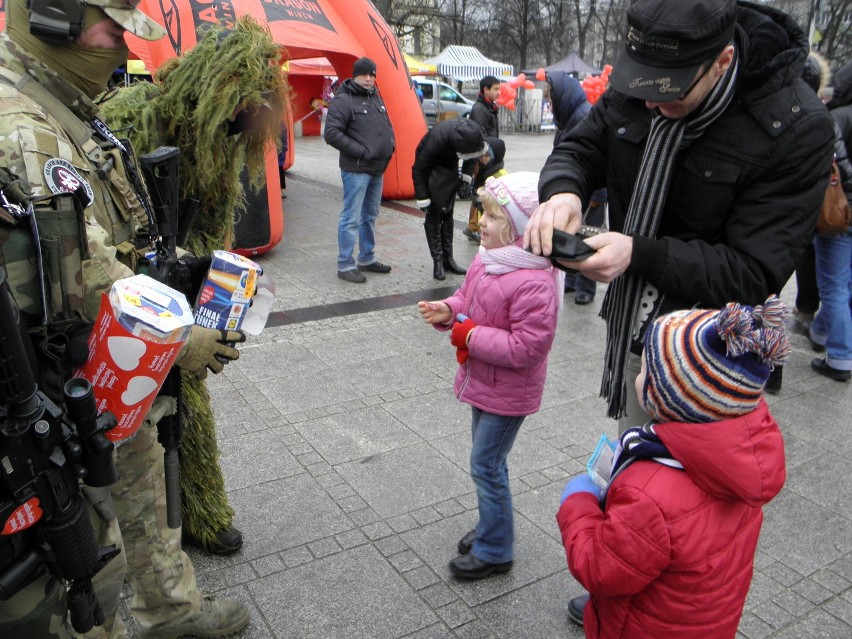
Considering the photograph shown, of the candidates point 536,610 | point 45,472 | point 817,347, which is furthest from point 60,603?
point 817,347

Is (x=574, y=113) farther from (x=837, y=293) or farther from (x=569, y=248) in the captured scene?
(x=569, y=248)

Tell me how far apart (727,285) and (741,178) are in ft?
0.97

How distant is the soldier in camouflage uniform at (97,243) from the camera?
1734mm

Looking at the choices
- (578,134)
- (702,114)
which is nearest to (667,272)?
(702,114)

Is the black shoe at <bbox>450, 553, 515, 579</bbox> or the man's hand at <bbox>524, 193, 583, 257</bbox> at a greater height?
the man's hand at <bbox>524, 193, 583, 257</bbox>

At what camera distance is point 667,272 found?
1920mm

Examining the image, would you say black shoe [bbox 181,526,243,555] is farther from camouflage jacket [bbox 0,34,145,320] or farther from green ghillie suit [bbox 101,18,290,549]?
camouflage jacket [bbox 0,34,145,320]

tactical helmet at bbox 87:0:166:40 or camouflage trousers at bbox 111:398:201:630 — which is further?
camouflage trousers at bbox 111:398:201:630

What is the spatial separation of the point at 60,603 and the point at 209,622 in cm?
77

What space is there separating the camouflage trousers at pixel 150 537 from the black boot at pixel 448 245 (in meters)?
5.17

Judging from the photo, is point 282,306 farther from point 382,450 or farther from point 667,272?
point 667,272

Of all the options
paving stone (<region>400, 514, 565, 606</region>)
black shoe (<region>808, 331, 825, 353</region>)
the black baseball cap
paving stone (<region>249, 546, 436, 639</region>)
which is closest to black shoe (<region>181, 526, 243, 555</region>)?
paving stone (<region>249, 546, 436, 639</region>)

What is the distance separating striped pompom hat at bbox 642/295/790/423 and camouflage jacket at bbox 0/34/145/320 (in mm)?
1400

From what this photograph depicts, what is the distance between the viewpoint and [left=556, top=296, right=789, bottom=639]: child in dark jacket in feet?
5.20
